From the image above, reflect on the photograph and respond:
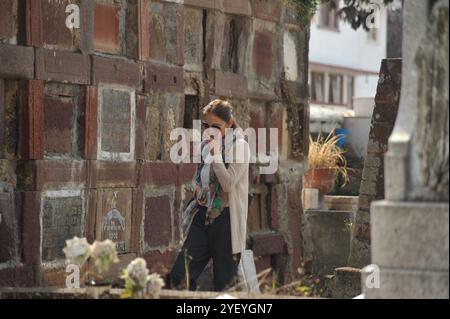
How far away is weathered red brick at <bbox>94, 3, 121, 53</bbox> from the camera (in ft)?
39.6

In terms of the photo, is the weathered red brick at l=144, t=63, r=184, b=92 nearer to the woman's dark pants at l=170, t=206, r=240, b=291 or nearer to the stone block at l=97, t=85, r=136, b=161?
the stone block at l=97, t=85, r=136, b=161

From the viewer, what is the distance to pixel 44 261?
1128 cm

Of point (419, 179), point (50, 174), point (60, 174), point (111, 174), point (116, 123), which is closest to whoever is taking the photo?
point (419, 179)

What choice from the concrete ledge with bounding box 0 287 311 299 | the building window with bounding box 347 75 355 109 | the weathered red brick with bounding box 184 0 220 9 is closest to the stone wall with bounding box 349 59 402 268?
the weathered red brick with bounding box 184 0 220 9

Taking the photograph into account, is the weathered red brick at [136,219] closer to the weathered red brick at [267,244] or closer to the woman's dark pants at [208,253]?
the weathered red brick at [267,244]

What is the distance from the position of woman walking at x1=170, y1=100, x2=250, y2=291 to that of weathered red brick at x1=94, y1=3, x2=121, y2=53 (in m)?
2.61

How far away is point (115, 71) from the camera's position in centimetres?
1224

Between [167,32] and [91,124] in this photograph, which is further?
[167,32]

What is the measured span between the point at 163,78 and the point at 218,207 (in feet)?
11.2

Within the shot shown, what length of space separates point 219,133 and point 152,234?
10.8 feet

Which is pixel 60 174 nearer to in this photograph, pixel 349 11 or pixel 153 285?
pixel 153 285

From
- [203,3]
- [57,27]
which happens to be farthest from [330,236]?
[57,27]
